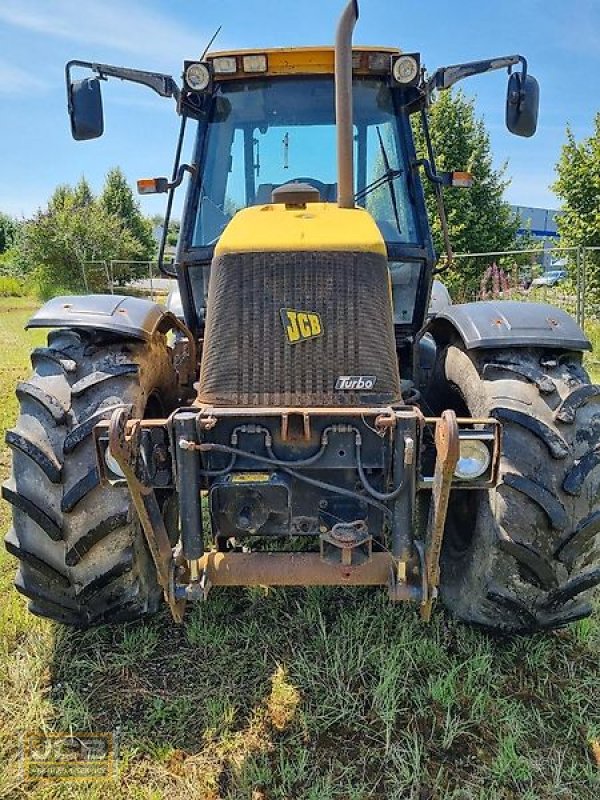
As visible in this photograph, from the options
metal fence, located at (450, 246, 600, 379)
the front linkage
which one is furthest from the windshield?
metal fence, located at (450, 246, 600, 379)

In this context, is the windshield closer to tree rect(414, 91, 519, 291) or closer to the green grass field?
the green grass field

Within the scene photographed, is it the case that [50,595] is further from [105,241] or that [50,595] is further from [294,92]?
[105,241]

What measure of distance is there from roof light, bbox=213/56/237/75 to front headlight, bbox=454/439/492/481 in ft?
7.96

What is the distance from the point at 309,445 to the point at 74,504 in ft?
3.15

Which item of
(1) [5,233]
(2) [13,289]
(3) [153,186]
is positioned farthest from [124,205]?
(3) [153,186]

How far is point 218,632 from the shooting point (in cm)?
317

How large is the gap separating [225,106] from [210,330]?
A: 1735mm

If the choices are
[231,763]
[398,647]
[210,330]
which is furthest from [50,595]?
[398,647]

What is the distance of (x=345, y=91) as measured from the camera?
279 centimetres

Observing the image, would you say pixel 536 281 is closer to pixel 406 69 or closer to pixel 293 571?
pixel 406 69

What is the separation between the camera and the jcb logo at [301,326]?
2.58m

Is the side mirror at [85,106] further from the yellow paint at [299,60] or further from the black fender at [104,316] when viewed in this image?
the black fender at [104,316]


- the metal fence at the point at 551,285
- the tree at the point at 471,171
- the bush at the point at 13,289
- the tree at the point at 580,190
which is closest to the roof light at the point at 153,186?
the metal fence at the point at 551,285

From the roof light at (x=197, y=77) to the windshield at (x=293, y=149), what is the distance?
16 cm
